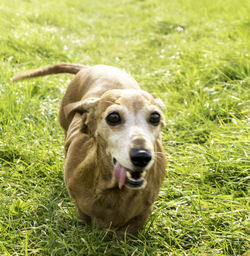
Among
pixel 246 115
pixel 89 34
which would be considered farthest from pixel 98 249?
pixel 89 34

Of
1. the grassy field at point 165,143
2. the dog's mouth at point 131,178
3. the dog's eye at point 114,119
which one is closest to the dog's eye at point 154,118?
the dog's eye at point 114,119

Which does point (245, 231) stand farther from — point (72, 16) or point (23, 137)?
point (72, 16)

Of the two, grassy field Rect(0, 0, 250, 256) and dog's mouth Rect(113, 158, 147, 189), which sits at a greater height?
dog's mouth Rect(113, 158, 147, 189)

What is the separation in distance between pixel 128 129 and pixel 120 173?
0.70 feet

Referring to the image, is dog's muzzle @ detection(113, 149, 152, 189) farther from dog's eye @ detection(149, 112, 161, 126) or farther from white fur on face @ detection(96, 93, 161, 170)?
dog's eye @ detection(149, 112, 161, 126)

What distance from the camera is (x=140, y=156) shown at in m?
1.53

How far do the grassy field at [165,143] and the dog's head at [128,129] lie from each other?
0.43 m

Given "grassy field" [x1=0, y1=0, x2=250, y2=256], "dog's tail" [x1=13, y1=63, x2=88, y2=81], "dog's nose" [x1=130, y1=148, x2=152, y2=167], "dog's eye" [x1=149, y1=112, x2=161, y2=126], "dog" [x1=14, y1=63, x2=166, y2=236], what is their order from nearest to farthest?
"dog's nose" [x1=130, y1=148, x2=152, y2=167] → "dog" [x1=14, y1=63, x2=166, y2=236] → "dog's eye" [x1=149, y1=112, x2=161, y2=126] → "grassy field" [x1=0, y1=0, x2=250, y2=256] → "dog's tail" [x1=13, y1=63, x2=88, y2=81]

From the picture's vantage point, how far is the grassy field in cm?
196

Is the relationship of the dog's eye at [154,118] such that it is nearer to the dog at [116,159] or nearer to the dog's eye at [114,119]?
the dog at [116,159]

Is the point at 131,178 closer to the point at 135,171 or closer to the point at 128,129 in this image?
the point at 135,171

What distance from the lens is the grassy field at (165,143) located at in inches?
77.2

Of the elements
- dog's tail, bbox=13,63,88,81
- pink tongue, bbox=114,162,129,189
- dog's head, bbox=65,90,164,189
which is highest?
dog's head, bbox=65,90,164,189

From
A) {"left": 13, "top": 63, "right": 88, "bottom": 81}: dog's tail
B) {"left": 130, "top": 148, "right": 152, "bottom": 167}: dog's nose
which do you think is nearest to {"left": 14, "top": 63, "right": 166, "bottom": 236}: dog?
{"left": 130, "top": 148, "right": 152, "bottom": 167}: dog's nose
